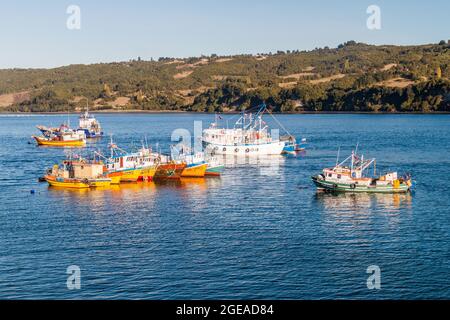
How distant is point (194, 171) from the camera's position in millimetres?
83062

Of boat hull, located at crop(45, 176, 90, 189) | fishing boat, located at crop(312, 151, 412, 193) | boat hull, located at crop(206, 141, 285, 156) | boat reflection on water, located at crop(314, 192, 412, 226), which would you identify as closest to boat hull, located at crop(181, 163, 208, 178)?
boat hull, located at crop(45, 176, 90, 189)

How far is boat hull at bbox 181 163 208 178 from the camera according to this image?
82688mm

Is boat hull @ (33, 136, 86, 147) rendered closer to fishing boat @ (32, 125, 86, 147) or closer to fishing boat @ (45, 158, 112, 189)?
fishing boat @ (32, 125, 86, 147)

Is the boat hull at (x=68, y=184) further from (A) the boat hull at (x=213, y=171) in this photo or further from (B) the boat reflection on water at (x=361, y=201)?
(B) the boat reflection on water at (x=361, y=201)

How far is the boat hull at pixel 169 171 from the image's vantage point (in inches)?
3189

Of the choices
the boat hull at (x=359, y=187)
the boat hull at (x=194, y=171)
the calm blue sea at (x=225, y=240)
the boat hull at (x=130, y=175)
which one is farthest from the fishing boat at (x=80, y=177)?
the boat hull at (x=359, y=187)

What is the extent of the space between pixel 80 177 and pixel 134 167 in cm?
730

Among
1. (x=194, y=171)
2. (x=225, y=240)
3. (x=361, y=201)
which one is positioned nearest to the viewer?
(x=225, y=240)

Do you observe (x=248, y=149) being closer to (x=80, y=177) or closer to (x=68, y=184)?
(x=80, y=177)

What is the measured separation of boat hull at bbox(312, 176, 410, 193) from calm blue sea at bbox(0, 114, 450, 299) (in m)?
1.30

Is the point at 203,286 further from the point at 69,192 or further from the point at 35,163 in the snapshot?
the point at 35,163

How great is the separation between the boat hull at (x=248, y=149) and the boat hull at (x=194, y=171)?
1164 inches

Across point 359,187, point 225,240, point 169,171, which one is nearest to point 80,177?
point 169,171
